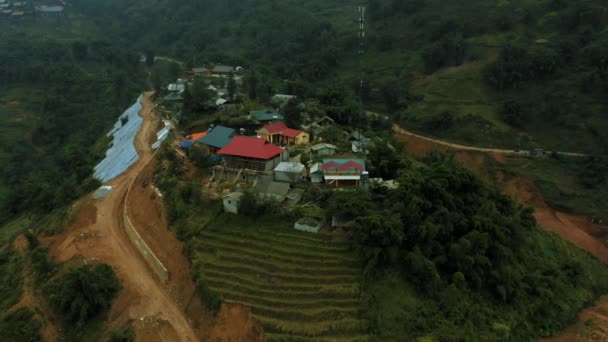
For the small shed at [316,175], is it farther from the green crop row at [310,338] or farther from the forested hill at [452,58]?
the forested hill at [452,58]

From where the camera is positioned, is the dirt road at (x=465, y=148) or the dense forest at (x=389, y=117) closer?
the dense forest at (x=389, y=117)

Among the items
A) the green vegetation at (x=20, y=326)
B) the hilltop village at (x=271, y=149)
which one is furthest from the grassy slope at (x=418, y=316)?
the green vegetation at (x=20, y=326)

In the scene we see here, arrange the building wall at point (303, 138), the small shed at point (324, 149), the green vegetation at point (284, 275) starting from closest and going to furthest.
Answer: the green vegetation at point (284, 275) → the small shed at point (324, 149) → the building wall at point (303, 138)

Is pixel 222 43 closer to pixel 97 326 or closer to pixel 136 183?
pixel 136 183

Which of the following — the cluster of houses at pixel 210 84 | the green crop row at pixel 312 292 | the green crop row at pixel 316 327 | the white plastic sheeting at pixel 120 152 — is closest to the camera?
the green crop row at pixel 316 327

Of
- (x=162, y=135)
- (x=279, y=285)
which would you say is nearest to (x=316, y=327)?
(x=279, y=285)

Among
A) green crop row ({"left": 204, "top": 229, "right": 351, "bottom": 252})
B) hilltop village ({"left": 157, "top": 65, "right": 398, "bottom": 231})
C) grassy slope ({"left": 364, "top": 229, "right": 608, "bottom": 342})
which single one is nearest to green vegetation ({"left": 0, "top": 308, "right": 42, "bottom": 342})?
green crop row ({"left": 204, "top": 229, "right": 351, "bottom": 252})

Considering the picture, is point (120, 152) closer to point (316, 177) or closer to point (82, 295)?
point (82, 295)
